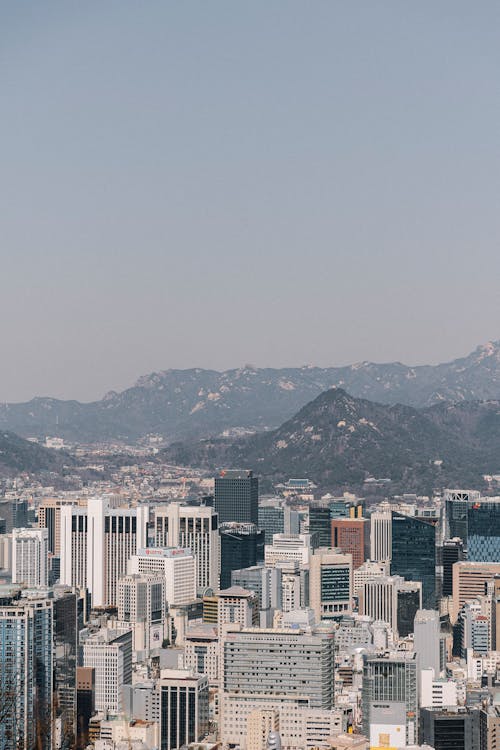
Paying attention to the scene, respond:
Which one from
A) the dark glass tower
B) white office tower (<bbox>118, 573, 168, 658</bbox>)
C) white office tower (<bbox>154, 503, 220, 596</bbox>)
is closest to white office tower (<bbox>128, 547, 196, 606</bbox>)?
white office tower (<bbox>118, 573, 168, 658</bbox>)

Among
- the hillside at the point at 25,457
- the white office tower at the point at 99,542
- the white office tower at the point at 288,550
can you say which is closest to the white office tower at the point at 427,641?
the white office tower at the point at 288,550

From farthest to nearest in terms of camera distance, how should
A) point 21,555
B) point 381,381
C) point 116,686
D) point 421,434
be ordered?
1. point 381,381
2. point 421,434
3. point 21,555
4. point 116,686

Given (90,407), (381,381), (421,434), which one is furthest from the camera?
(381,381)

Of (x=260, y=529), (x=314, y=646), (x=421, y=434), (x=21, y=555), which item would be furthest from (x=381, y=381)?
(x=314, y=646)

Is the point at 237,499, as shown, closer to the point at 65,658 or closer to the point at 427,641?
the point at 427,641

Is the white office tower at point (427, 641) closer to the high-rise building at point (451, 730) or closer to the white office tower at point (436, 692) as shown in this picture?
the white office tower at point (436, 692)

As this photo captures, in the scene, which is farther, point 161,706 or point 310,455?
point 310,455

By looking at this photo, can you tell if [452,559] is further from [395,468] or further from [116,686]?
[395,468]
